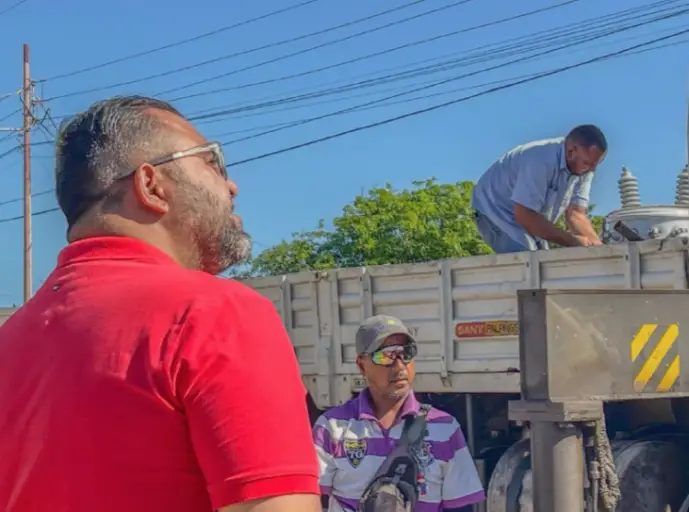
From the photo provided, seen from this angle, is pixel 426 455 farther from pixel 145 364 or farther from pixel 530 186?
pixel 530 186

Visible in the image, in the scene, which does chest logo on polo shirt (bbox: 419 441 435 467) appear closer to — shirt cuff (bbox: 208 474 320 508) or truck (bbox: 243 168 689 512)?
truck (bbox: 243 168 689 512)

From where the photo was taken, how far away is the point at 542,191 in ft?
24.9

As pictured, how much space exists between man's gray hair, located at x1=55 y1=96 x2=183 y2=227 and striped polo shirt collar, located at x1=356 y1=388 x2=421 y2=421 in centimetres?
286

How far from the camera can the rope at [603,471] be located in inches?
140

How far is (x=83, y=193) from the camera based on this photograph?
1.85 m

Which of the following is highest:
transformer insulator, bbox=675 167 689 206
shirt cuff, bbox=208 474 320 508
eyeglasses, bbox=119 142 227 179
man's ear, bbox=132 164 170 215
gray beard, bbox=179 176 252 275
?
transformer insulator, bbox=675 167 689 206

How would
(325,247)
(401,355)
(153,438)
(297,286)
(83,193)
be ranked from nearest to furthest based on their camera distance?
(153,438), (83,193), (401,355), (297,286), (325,247)

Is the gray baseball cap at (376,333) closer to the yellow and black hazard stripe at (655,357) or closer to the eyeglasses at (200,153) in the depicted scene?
the yellow and black hazard stripe at (655,357)

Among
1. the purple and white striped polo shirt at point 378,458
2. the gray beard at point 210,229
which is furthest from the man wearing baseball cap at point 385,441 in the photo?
the gray beard at point 210,229

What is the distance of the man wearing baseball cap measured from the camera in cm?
442

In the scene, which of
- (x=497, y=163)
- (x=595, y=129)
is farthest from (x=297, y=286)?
(x=595, y=129)

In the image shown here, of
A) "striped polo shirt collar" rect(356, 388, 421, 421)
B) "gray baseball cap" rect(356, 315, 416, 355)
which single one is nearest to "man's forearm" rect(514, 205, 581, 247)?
"gray baseball cap" rect(356, 315, 416, 355)

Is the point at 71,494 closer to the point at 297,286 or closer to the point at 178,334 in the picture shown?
the point at 178,334

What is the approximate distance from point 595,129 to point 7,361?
627cm
